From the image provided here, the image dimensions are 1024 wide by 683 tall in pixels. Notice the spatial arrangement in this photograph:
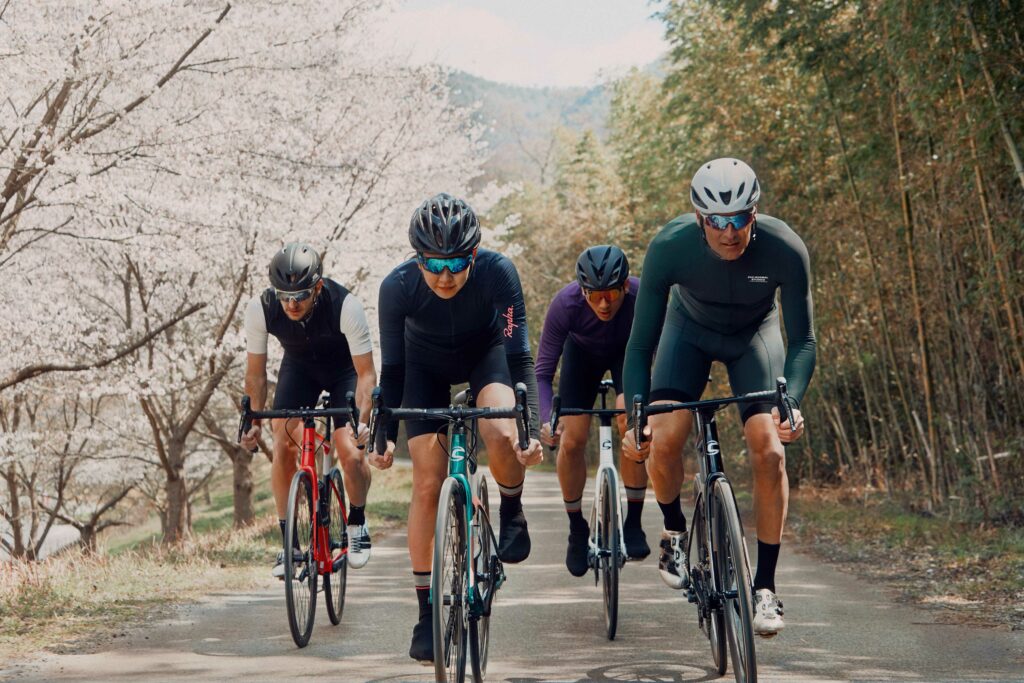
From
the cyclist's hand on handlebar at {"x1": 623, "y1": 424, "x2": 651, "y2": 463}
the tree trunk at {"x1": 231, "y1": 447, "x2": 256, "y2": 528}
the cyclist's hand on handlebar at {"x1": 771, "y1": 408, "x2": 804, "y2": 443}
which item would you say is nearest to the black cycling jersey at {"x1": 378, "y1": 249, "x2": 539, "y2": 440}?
the cyclist's hand on handlebar at {"x1": 623, "y1": 424, "x2": 651, "y2": 463}

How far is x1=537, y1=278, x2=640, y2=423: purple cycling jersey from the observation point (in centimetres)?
707

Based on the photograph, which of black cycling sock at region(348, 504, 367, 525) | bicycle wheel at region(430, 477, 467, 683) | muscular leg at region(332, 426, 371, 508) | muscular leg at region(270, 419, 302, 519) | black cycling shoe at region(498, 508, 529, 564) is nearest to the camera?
bicycle wheel at region(430, 477, 467, 683)

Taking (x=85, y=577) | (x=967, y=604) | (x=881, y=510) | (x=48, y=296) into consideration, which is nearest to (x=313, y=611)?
(x=85, y=577)

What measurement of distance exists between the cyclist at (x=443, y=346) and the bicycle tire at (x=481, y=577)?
0.18 metres

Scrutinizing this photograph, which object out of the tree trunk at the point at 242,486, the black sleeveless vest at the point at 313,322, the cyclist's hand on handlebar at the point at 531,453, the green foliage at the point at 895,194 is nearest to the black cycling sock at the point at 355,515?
the black sleeveless vest at the point at 313,322

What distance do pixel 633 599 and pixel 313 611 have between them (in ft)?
7.84

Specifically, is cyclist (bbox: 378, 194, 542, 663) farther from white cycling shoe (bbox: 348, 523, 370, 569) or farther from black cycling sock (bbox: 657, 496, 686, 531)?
white cycling shoe (bbox: 348, 523, 370, 569)

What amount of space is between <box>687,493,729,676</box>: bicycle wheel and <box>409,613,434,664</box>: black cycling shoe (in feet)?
4.06

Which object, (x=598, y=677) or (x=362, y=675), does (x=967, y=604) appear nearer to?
(x=598, y=677)

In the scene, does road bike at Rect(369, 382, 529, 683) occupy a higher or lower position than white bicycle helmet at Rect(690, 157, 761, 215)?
lower

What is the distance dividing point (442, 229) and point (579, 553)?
118 inches

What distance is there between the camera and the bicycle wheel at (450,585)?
433cm

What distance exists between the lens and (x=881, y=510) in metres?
13.9

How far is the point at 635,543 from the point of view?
708cm
